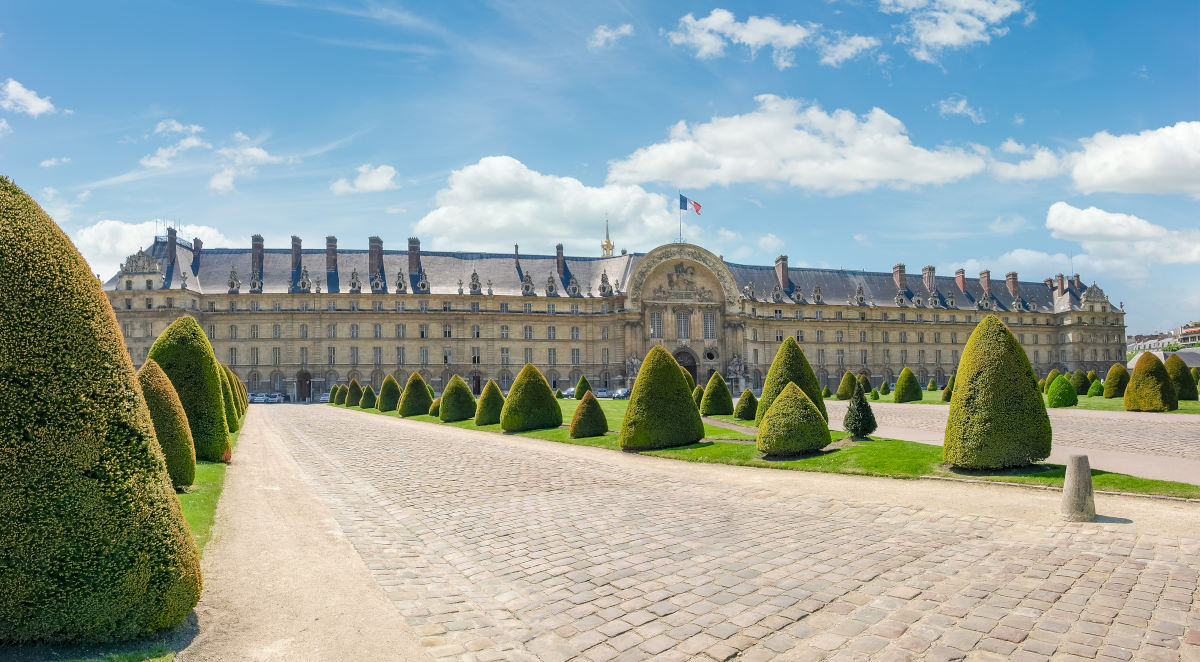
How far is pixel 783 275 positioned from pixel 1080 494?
68.8 meters

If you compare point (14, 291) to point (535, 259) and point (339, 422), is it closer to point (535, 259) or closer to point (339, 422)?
point (339, 422)

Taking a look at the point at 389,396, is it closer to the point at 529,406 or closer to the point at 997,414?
the point at 529,406

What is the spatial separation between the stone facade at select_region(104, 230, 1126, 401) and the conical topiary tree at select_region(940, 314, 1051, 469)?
50.4 m

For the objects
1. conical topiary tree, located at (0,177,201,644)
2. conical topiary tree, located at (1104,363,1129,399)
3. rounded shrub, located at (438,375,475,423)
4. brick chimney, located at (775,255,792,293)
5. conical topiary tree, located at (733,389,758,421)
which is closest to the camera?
conical topiary tree, located at (0,177,201,644)

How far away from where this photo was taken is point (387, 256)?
221 ft

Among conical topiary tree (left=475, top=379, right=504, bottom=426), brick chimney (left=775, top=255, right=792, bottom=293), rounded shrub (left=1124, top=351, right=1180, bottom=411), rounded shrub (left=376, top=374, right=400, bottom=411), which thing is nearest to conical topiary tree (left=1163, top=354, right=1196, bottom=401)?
rounded shrub (left=1124, top=351, right=1180, bottom=411)

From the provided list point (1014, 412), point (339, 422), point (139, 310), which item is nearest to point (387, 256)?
point (139, 310)

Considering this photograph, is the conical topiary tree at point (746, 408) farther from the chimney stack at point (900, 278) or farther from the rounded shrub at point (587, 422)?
the chimney stack at point (900, 278)

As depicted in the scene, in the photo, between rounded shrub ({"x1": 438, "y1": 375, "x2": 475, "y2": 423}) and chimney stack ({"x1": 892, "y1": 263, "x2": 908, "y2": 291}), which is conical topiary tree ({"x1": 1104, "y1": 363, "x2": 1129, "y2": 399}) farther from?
chimney stack ({"x1": 892, "y1": 263, "x2": 908, "y2": 291})

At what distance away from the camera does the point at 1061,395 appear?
32062mm

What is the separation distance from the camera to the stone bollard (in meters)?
9.88

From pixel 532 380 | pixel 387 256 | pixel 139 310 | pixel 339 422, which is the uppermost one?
pixel 387 256

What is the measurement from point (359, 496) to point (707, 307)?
57.2 meters

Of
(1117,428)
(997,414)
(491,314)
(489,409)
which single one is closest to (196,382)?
(489,409)
